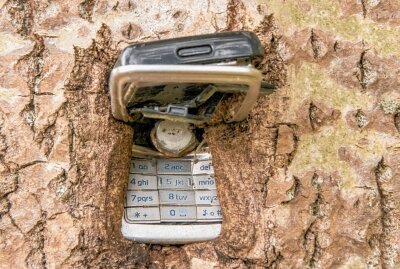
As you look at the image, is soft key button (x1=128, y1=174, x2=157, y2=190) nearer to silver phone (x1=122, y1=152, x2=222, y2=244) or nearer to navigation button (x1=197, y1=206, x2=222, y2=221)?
silver phone (x1=122, y1=152, x2=222, y2=244)

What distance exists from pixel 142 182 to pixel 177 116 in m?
0.25

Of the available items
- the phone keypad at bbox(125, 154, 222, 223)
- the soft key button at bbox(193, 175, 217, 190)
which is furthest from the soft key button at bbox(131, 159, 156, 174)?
the soft key button at bbox(193, 175, 217, 190)

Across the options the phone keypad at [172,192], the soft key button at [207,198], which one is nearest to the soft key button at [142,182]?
the phone keypad at [172,192]

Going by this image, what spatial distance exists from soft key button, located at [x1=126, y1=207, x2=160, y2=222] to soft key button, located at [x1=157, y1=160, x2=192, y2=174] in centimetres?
10

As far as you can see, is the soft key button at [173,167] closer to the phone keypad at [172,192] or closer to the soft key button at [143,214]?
the phone keypad at [172,192]

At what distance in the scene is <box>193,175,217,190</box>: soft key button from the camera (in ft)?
6.71

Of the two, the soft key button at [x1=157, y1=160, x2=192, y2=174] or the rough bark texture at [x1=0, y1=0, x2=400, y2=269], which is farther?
the soft key button at [x1=157, y1=160, x2=192, y2=174]

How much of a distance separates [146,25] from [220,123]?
0.28 metres

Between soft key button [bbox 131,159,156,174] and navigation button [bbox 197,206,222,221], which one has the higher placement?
soft key button [bbox 131,159,156,174]

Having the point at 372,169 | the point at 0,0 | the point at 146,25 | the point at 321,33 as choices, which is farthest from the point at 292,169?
the point at 0,0

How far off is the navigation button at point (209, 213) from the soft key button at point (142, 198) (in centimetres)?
10

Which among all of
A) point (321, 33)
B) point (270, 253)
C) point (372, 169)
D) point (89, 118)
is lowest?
point (270, 253)

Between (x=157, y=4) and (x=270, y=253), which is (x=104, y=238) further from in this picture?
(x=157, y=4)

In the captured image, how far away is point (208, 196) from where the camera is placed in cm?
204
